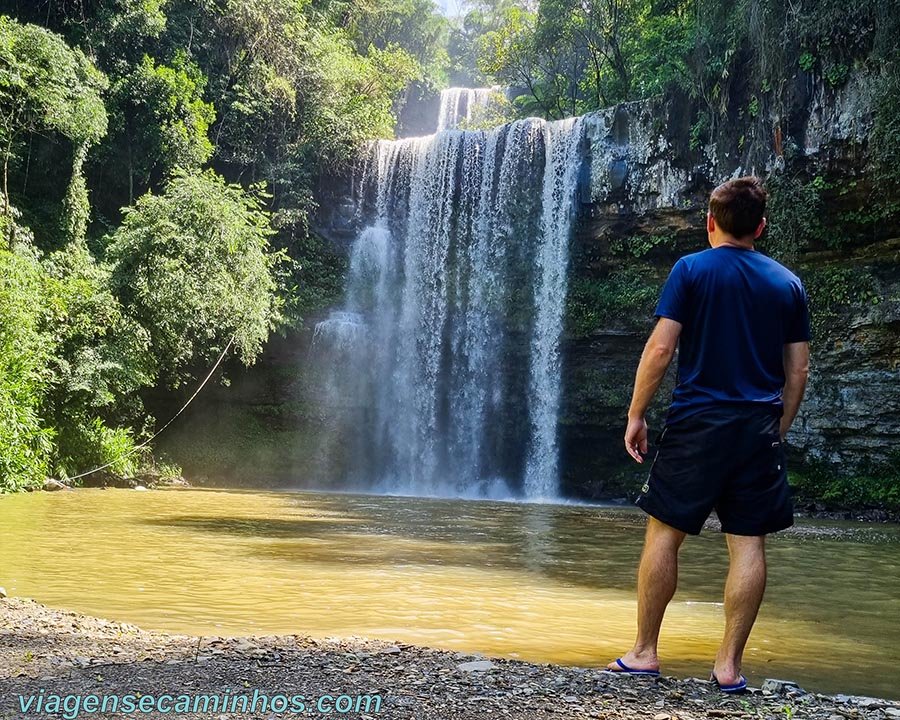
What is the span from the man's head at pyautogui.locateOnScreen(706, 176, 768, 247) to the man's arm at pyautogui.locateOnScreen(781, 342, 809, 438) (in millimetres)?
459

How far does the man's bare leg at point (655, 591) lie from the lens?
3072 millimetres

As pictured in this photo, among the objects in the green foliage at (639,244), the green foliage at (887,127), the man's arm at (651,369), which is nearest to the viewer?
the man's arm at (651,369)

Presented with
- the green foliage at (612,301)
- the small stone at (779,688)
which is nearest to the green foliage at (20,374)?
the green foliage at (612,301)

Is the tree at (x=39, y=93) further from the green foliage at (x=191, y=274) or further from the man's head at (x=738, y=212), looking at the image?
the man's head at (x=738, y=212)

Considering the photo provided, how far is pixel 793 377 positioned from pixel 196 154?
19.0m

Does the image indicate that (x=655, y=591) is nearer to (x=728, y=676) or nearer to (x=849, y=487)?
(x=728, y=676)

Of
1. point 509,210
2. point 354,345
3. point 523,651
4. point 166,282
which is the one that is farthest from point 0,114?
point 523,651

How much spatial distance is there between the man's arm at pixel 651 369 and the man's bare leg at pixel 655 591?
0.33 m

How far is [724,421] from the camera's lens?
304 centimetres

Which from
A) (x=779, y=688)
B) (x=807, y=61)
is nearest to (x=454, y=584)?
(x=779, y=688)

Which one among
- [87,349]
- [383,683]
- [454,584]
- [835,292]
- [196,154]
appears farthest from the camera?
[196,154]

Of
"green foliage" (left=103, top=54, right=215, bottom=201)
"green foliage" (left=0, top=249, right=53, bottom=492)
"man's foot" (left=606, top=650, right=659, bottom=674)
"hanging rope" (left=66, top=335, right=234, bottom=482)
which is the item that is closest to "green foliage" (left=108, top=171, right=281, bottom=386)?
"hanging rope" (left=66, top=335, right=234, bottom=482)

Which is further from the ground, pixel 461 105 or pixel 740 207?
pixel 461 105

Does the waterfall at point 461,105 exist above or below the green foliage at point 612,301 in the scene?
above
